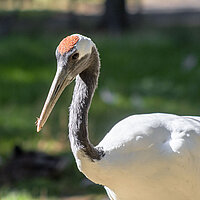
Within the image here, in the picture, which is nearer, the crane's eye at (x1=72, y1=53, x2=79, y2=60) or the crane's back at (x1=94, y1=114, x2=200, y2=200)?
the crane's eye at (x1=72, y1=53, x2=79, y2=60)

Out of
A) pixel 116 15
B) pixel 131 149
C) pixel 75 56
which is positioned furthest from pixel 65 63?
pixel 116 15

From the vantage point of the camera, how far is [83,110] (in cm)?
414

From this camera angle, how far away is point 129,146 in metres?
4.11

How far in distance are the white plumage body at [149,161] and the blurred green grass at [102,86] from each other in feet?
6.44

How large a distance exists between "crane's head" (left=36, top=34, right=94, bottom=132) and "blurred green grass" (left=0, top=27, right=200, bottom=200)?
2109 mm

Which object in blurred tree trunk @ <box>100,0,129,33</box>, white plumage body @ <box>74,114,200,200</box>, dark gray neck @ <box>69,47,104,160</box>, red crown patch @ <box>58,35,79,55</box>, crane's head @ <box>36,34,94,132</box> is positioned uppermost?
red crown patch @ <box>58,35,79,55</box>

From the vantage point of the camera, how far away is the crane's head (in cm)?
394

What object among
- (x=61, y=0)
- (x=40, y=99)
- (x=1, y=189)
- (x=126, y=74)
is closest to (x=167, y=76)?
(x=126, y=74)

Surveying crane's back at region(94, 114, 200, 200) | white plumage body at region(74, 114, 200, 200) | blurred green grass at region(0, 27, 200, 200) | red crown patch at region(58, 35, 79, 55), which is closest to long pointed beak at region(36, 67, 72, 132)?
red crown patch at region(58, 35, 79, 55)

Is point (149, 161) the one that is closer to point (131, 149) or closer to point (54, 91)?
point (131, 149)

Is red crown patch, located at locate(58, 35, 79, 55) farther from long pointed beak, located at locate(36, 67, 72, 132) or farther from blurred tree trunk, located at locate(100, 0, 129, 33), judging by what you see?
blurred tree trunk, located at locate(100, 0, 129, 33)

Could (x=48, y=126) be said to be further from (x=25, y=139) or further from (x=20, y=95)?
(x=20, y=95)

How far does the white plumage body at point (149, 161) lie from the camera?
4102 mm

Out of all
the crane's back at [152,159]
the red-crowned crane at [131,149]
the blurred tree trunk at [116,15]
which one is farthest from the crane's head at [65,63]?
the blurred tree trunk at [116,15]
